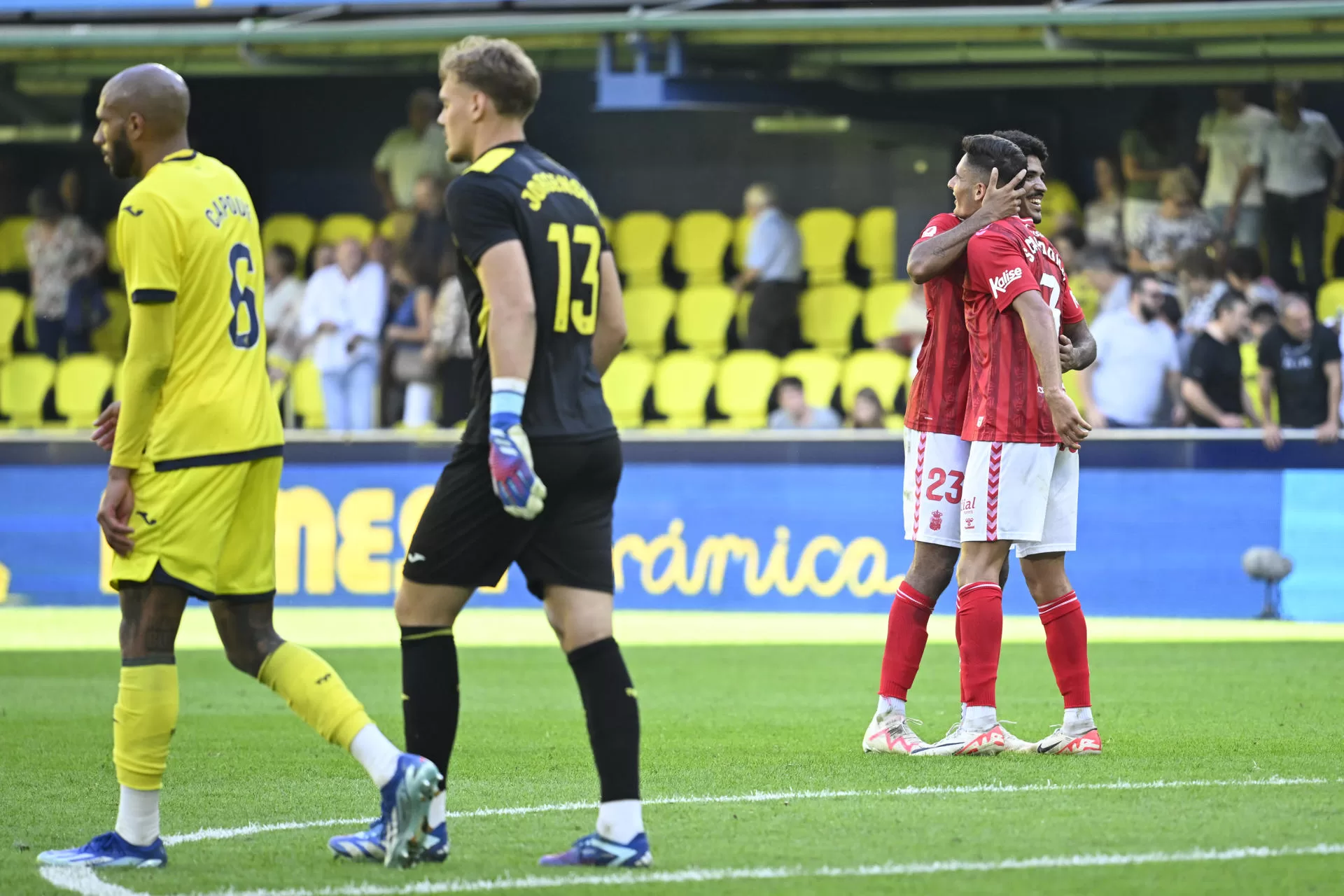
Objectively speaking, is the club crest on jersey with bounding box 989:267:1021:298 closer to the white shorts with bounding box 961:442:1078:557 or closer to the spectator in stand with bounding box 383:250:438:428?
the white shorts with bounding box 961:442:1078:557

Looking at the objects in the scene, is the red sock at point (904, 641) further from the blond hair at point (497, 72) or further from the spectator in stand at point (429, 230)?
the spectator in stand at point (429, 230)

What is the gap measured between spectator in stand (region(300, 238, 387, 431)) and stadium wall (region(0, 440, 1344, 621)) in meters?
0.98

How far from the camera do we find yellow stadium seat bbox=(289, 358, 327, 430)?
17.9 metres

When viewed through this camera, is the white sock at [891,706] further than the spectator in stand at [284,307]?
No

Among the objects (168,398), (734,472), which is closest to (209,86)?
(734,472)

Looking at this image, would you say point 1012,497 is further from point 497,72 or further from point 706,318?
point 706,318

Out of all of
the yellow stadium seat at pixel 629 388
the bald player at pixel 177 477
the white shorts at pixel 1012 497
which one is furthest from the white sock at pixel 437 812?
the yellow stadium seat at pixel 629 388

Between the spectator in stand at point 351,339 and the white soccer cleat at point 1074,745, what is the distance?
37.0ft

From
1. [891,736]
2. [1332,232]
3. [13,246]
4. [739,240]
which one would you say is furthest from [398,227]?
[891,736]

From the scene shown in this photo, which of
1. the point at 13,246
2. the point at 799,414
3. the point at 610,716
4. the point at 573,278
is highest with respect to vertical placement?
the point at 13,246

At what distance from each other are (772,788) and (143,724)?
6.69 feet

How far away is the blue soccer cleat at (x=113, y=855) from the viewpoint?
488 cm

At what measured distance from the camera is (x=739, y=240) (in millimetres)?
19094

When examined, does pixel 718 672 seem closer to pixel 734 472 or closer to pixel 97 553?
pixel 734 472
